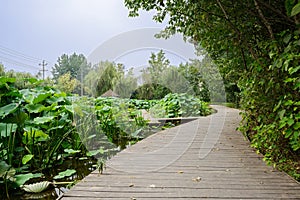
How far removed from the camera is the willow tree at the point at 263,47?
160cm

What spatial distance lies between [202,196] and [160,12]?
256 cm

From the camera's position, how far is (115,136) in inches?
168

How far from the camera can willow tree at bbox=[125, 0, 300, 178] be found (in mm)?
1602

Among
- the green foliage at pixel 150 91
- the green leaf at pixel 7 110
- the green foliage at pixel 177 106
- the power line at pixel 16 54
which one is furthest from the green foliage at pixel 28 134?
the power line at pixel 16 54

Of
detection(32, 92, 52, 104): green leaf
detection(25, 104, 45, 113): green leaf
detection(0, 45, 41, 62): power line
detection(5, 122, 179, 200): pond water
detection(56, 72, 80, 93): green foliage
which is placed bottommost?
detection(5, 122, 179, 200): pond water

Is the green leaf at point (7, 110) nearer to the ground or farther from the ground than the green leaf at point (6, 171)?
farther from the ground

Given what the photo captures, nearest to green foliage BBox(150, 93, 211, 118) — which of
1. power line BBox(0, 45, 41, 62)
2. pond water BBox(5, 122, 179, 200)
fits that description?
pond water BBox(5, 122, 179, 200)

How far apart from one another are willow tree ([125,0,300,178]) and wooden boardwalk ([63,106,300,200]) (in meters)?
0.25

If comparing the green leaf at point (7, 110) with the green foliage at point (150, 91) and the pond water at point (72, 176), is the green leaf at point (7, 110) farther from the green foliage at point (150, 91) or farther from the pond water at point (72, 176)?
the green foliage at point (150, 91)

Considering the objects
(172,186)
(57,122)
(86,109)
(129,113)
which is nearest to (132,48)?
(86,109)

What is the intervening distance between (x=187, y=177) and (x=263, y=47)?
120 centimetres

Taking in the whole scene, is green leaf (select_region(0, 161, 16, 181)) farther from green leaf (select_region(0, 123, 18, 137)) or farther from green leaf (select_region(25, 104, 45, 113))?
green leaf (select_region(25, 104, 45, 113))

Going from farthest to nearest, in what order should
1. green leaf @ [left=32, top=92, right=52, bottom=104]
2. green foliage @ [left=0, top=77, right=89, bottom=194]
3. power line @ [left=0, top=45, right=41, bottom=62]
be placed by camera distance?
power line @ [left=0, top=45, right=41, bottom=62]
green leaf @ [left=32, top=92, right=52, bottom=104]
green foliage @ [left=0, top=77, right=89, bottom=194]

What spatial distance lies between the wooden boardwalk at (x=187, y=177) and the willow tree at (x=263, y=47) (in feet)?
0.81
